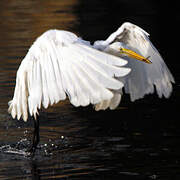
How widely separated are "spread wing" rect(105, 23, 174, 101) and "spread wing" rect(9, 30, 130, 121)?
3.32 ft

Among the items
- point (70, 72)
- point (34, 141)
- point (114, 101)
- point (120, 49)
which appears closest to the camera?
point (70, 72)

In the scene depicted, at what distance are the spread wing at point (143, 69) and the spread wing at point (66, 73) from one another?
3.32 ft

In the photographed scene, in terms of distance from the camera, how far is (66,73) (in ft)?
23.8

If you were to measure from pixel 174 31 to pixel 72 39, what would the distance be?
1002 centimetres

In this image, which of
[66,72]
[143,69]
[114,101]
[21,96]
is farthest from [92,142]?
[66,72]

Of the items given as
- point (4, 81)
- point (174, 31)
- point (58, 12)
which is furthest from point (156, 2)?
point (4, 81)

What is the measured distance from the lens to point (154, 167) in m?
7.56

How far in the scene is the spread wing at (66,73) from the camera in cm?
707

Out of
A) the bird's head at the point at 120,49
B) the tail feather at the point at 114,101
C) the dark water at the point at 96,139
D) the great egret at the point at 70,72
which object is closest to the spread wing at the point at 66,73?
the great egret at the point at 70,72

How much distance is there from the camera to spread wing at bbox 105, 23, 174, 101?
27.5ft

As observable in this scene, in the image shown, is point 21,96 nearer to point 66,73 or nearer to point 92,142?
point 66,73

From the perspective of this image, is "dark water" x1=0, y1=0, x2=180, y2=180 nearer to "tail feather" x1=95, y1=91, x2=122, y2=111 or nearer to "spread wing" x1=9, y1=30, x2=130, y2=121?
"tail feather" x1=95, y1=91, x2=122, y2=111

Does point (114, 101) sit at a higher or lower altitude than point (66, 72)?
lower

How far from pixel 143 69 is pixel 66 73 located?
5.30 ft
